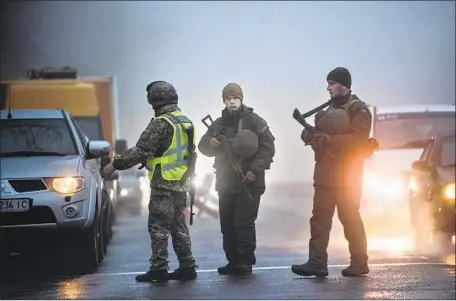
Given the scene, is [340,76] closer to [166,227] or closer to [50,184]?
[166,227]

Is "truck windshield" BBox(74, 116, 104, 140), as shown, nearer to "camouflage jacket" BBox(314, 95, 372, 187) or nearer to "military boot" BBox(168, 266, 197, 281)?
"military boot" BBox(168, 266, 197, 281)

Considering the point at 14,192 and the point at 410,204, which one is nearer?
the point at 14,192

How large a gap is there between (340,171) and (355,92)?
0.57m

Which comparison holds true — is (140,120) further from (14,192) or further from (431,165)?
(431,165)

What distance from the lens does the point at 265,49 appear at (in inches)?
225

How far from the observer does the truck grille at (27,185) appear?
5.82m

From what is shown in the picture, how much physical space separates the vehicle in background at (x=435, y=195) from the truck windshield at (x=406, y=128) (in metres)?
0.26

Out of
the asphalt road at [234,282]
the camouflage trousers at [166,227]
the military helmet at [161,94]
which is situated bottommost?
the asphalt road at [234,282]

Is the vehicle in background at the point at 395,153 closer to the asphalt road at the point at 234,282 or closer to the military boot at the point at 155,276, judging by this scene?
the asphalt road at the point at 234,282

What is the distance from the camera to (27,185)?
19.2 feet

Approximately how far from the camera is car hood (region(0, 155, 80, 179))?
19.4 feet

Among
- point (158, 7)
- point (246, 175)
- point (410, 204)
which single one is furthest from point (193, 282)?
point (410, 204)

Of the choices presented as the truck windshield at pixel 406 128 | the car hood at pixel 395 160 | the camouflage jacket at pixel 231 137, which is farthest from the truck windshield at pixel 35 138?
the truck windshield at pixel 406 128

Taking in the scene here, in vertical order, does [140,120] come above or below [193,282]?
above
